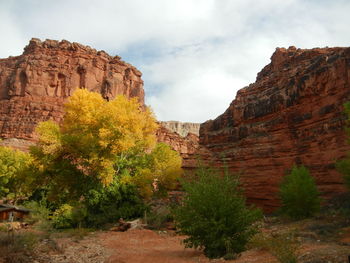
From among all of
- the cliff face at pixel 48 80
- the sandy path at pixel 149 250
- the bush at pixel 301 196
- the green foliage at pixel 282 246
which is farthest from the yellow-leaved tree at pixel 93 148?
the cliff face at pixel 48 80

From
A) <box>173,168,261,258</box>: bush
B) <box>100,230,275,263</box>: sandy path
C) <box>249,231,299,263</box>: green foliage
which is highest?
<box>173,168,261,258</box>: bush

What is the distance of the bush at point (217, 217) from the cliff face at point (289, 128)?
16972 mm

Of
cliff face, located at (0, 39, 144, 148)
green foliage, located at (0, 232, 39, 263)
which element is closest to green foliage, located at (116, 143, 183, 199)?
green foliage, located at (0, 232, 39, 263)

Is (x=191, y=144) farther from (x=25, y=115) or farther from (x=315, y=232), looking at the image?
(x=315, y=232)

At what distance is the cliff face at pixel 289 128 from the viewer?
2481 centimetres

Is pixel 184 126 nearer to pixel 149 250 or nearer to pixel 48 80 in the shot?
pixel 48 80

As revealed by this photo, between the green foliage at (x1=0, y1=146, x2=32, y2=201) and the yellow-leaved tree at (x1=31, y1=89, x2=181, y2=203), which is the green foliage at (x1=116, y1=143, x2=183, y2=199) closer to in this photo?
the yellow-leaved tree at (x1=31, y1=89, x2=181, y2=203)

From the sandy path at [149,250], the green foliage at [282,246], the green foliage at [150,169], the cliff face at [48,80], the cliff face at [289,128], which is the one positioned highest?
the cliff face at [48,80]

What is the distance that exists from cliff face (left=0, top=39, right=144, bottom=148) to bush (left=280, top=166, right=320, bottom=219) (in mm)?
58040

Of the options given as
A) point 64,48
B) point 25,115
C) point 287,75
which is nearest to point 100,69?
point 64,48

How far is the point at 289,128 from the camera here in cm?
2886

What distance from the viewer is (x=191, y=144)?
75375 mm

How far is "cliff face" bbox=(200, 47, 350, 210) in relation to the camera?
24812 millimetres

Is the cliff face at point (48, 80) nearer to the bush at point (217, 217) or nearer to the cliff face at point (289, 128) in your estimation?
the cliff face at point (289, 128)
